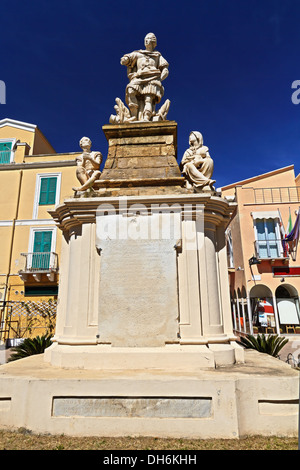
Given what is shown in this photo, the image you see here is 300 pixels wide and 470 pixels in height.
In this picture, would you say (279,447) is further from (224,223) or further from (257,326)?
(257,326)

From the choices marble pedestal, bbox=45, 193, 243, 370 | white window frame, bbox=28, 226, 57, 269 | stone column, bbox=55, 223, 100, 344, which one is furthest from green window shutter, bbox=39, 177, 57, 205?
stone column, bbox=55, 223, 100, 344

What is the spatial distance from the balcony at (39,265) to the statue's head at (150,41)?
48.4 ft

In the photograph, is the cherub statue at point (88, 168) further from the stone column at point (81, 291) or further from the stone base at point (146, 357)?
the stone base at point (146, 357)

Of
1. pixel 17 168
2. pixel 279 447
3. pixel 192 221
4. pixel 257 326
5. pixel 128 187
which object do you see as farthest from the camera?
pixel 17 168

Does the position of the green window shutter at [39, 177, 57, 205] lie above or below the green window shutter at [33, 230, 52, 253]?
above

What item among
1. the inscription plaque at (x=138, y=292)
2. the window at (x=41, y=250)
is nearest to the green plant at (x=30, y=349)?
Answer: the inscription plaque at (x=138, y=292)

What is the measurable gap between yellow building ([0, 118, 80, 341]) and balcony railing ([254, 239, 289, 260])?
1354 centimetres

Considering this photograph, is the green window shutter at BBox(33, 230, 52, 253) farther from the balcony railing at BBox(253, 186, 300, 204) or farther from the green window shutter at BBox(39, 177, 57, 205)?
the balcony railing at BBox(253, 186, 300, 204)

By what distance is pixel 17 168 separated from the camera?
2280 cm

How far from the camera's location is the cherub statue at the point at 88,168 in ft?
20.8

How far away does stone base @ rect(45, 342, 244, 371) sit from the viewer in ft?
15.8

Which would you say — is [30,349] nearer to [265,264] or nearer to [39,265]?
[39,265]

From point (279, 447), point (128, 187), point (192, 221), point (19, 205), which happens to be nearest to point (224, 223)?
point (192, 221)

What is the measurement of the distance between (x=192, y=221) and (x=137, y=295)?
164 cm
